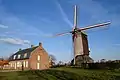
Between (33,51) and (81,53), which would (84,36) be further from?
(33,51)

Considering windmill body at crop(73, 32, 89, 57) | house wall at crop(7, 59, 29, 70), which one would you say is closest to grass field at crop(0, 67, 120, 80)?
windmill body at crop(73, 32, 89, 57)

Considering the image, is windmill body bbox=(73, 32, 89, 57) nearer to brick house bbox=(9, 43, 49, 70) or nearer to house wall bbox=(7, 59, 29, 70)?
brick house bbox=(9, 43, 49, 70)

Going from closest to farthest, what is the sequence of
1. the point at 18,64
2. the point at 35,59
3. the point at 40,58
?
the point at 35,59 → the point at 40,58 → the point at 18,64

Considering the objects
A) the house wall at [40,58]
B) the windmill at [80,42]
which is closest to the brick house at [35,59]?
the house wall at [40,58]

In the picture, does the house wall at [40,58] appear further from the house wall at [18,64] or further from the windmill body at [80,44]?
the windmill body at [80,44]

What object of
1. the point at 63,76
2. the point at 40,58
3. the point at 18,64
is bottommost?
the point at 63,76

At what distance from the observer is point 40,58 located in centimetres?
6844

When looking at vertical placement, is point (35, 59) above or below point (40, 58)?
below

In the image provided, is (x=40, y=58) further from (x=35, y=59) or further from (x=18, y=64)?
(x=18, y=64)

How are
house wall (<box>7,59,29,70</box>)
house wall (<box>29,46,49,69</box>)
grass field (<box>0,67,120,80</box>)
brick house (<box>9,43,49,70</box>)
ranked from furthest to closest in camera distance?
house wall (<box>7,59,29,70</box>)
house wall (<box>29,46,49,69</box>)
brick house (<box>9,43,49,70</box>)
grass field (<box>0,67,120,80</box>)

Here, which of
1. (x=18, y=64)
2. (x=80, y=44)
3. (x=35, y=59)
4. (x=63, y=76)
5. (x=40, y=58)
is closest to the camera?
(x=63, y=76)

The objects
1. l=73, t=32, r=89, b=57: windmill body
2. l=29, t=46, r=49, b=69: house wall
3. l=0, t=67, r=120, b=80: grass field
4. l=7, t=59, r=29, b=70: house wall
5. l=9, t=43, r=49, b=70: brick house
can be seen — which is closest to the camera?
l=0, t=67, r=120, b=80: grass field

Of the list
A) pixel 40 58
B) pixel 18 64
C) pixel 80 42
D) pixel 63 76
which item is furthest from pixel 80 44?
pixel 18 64

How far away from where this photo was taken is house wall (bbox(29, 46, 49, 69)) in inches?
2613
